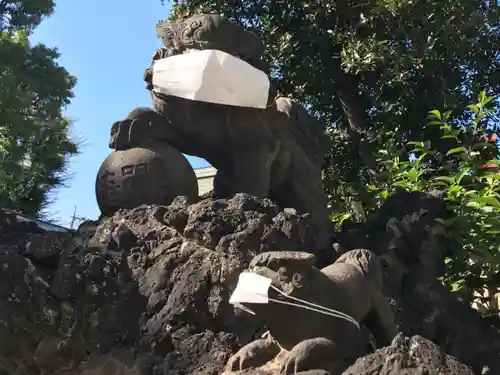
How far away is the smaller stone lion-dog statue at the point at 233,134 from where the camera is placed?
3.32 meters

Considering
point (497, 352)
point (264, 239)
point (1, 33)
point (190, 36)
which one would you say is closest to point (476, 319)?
point (497, 352)

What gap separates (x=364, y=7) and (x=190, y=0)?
159 cm

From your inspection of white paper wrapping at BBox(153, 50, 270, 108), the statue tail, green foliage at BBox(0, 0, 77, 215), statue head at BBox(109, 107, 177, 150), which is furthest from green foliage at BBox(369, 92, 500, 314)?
green foliage at BBox(0, 0, 77, 215)

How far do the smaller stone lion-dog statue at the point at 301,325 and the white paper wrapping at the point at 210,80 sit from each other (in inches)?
46.1

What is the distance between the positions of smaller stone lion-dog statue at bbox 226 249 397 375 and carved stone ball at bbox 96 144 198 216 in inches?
37.3

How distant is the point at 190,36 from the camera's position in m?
3.41

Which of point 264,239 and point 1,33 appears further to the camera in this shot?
point 1,33

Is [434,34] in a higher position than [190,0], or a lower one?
lower

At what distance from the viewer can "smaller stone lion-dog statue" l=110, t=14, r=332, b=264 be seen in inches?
131

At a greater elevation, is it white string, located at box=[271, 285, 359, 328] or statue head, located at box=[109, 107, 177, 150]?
statue head, located at box=[109, 107, 177, 150]

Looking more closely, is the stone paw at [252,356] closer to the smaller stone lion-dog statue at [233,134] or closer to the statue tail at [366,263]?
the statue tail at [366,263]

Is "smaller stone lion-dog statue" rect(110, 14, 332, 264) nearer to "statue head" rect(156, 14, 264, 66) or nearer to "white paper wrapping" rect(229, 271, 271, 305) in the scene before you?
"statue head" rect(156, 14, 264, 66)

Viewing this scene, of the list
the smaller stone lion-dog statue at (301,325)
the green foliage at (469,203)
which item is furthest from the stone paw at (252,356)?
the green foliage at (469,203)

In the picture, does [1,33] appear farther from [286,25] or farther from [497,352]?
[497,352]
